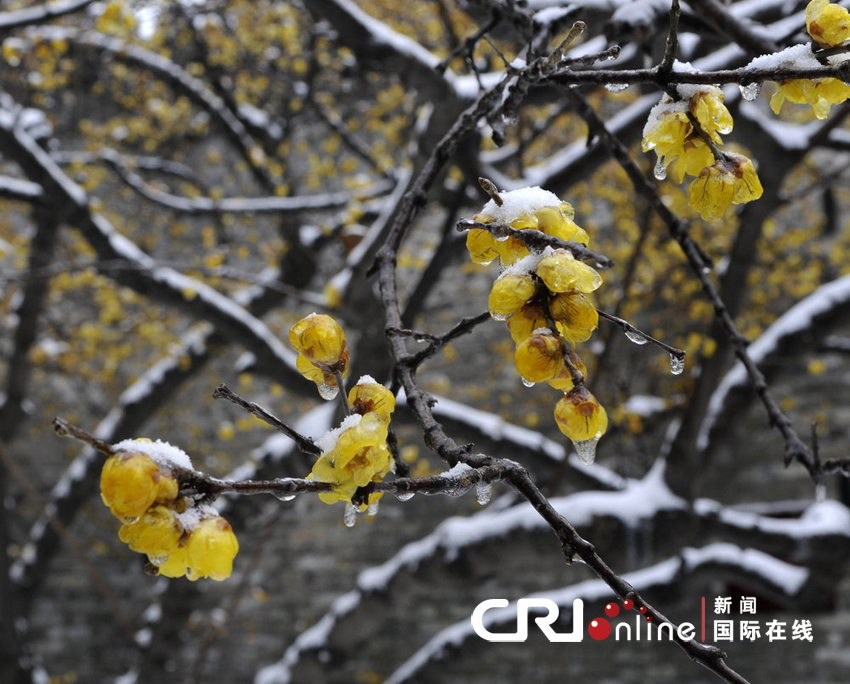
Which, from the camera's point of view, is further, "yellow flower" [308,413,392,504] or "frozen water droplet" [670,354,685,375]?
"frozen water droplet" [670,354,685,375]

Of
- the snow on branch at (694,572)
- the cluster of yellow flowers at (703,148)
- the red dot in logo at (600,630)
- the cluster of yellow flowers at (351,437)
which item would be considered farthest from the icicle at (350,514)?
the red dot in logo at (600,630)

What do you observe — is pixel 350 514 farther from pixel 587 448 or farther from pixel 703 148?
pixel 703 148

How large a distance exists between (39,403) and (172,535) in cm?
619

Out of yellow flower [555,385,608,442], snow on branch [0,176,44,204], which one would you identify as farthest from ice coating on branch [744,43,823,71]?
snow on branch [0,176,44,204]

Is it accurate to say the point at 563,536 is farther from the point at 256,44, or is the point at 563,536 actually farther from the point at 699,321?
the point at 256,44

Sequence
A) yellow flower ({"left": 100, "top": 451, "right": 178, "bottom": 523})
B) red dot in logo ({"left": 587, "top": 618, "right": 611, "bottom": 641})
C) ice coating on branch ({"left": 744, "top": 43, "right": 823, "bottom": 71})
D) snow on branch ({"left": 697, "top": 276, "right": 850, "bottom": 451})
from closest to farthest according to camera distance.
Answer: yellow flower ({"left": 100, "top": 451, "right": 178, "bottom": 523}) < ice coating on branch ({"left": 744, "top": 43, "right": 823, "bottom": 71}) < snow on branch ({"left": 697, "top": 276, "right": 850, "bottom": 451}) < red dot in logo ({"left": 587, "top": 618, "right": 611, "bottom": 641})

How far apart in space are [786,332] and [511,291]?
2210mm

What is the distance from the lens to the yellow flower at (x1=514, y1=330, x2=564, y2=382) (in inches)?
20.0

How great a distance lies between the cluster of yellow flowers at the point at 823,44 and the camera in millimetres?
542

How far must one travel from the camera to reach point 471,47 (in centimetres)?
103

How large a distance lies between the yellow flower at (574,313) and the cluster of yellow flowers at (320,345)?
0.17 meters

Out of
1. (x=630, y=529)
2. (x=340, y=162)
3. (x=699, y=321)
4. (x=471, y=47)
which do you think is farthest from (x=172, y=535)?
(x=340, y=162)

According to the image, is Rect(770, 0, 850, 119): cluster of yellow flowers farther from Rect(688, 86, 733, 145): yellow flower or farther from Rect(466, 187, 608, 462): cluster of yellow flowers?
Rect(466, 187, 608, 462): cluster of yellow flowers

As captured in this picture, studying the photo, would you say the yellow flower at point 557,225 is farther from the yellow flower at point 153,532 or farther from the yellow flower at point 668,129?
the yellow flower at point 153,532
